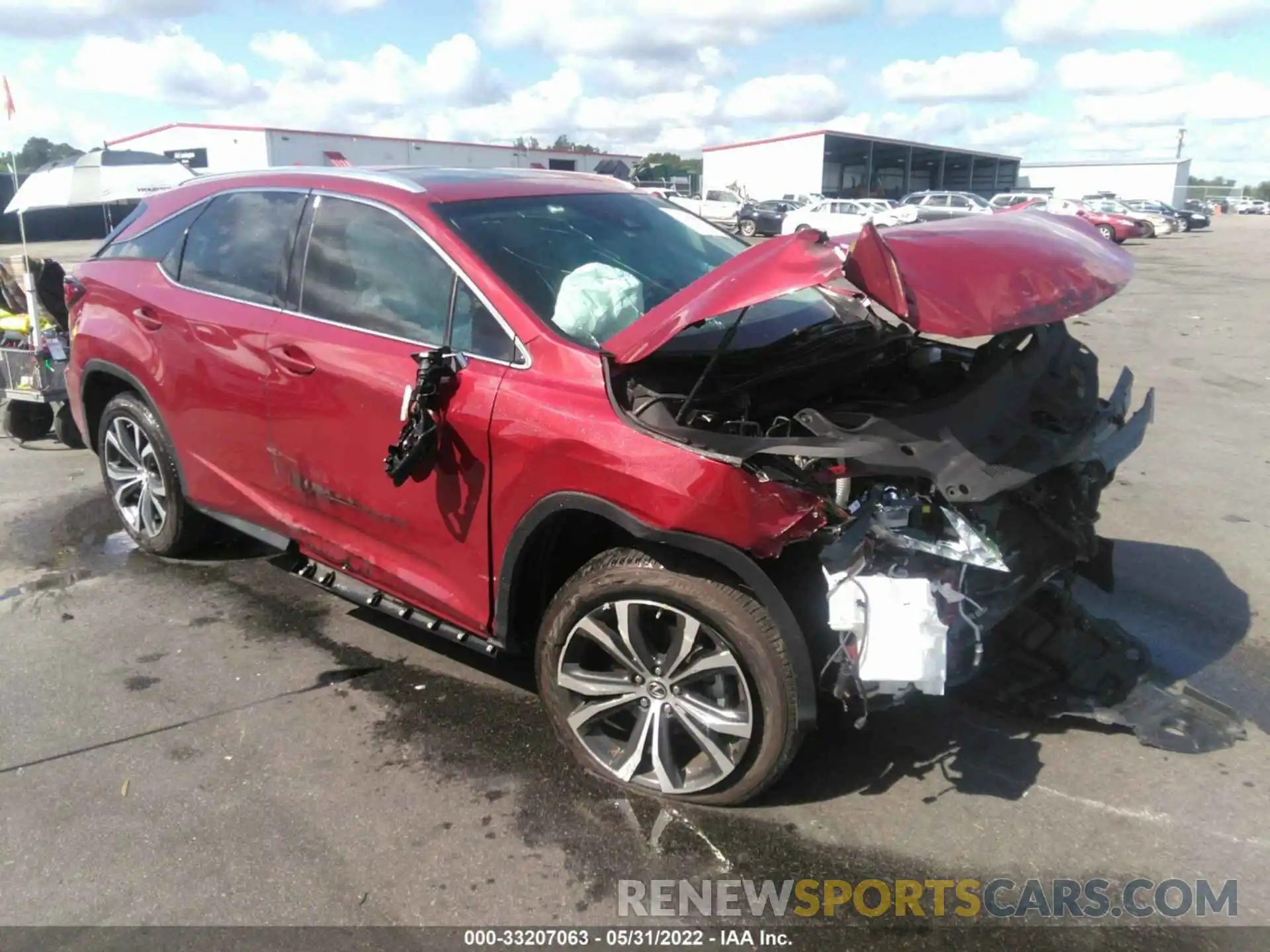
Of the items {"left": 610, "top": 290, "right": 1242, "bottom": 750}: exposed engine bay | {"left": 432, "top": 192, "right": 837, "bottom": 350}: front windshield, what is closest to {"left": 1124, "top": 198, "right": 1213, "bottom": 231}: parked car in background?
{"left": 432, "top": 192, "right": 837, "bottom": 350}: front windshield

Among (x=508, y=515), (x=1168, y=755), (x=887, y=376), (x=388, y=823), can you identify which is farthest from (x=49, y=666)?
(x=1168, y=755)

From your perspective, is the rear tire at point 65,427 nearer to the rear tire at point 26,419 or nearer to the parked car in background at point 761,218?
the rear tire at point 26,419

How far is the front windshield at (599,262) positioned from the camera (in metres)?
3.24

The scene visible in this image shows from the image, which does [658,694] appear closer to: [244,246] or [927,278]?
[927,278]

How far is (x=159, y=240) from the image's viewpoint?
450 cm

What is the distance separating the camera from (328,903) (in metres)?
2.57

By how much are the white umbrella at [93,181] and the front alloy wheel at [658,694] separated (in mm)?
7775

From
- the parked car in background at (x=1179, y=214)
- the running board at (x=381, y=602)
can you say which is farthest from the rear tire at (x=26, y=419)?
the parked car in background at (x=1179, y=214)

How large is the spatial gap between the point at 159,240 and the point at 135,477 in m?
1.21

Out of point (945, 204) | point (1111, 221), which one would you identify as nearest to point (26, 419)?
point (945, 204)

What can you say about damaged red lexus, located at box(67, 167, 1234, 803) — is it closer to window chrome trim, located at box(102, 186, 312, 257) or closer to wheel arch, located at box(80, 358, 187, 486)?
window chrome trim, located at box(102, 186, 312, 257)

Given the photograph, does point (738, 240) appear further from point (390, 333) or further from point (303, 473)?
point (303, 473)

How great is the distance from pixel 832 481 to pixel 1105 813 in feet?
4.58

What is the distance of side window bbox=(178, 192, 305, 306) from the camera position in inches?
151
